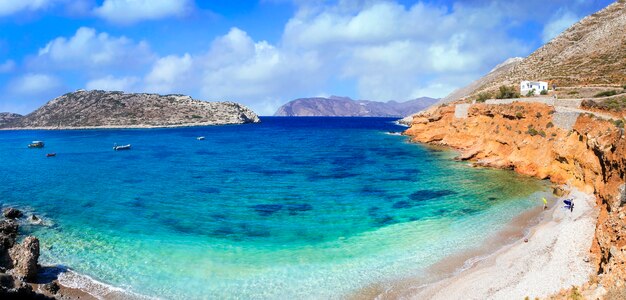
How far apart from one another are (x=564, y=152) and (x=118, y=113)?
182m

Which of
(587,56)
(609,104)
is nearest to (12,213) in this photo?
(609,104)

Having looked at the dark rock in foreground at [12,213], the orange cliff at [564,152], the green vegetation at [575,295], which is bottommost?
the green vegetation at [575,295]

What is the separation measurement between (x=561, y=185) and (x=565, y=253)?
1898cm

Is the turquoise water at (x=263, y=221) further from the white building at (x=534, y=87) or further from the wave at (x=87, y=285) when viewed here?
the white building at (x=534, y=87)

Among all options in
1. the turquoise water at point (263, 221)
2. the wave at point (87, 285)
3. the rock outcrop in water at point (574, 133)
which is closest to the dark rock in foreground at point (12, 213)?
the turquoise water at point (263, 221)

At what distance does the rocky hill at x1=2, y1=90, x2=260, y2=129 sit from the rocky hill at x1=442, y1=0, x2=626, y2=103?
459ft

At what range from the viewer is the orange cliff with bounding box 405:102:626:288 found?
13.9 m

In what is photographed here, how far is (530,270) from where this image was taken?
1744 cm

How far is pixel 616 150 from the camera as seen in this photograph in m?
17.5

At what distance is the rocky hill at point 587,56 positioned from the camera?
6579 centimetres

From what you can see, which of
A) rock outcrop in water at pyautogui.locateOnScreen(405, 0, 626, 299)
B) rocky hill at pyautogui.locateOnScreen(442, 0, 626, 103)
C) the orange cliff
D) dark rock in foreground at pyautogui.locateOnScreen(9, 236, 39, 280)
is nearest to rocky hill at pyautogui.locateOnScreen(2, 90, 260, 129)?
rock outcrop in water at pyautogui.locateOnScreen(405, 0, 626, 299)

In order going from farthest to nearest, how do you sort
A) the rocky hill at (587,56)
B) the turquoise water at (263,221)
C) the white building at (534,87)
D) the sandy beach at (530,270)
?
the rocky hill at (587,56) → the white building at (534,87) → the turquoise water at (263,221) → the sandy beach at (530,270)

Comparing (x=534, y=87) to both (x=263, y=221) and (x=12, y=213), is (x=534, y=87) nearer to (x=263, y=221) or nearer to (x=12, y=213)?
(x=263, y=221)

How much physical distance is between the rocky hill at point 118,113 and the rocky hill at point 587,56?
140 metres
